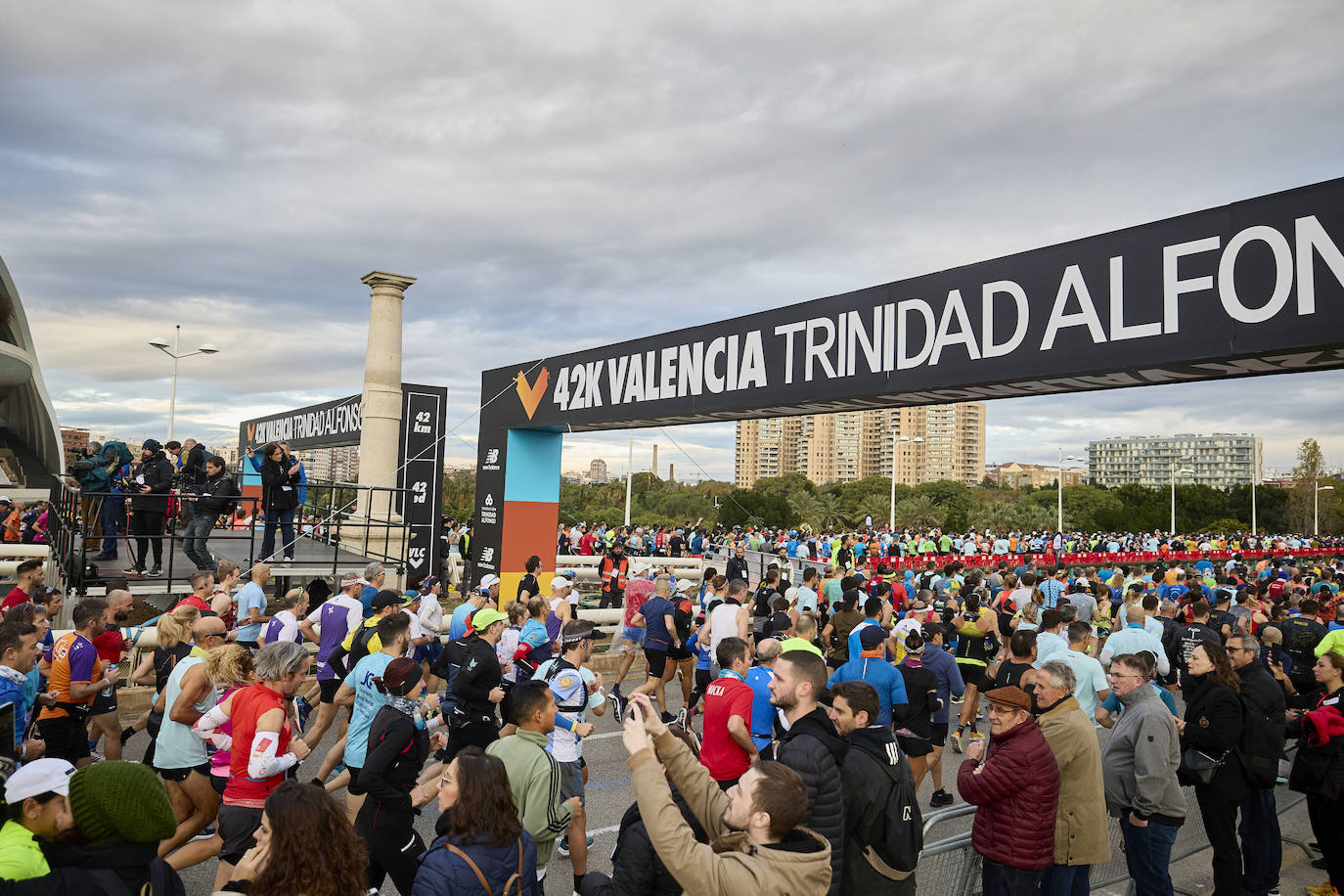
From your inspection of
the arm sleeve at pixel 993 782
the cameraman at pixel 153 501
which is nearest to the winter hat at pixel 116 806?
the arm sleeve at pixel 993 782

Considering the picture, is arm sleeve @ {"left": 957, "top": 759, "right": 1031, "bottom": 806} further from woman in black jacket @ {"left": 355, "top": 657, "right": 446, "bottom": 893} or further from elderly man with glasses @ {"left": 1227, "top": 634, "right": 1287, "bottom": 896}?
woman in black jacket @ {"left": 355, "top": 657, "right": 446, "bottom": 893}

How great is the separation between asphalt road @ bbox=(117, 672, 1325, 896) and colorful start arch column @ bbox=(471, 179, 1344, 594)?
4092mm

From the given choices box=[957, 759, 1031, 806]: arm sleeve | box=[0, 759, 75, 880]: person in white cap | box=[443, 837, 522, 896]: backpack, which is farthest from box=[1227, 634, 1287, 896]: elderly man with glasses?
box=[0, 759, 75, 880]: person in white cap

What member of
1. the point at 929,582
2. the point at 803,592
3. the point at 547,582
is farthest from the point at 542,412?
the point at 929,582

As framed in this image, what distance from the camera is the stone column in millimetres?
16844

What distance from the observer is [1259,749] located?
5004mm

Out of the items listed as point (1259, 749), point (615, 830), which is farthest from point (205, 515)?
point (1259, 749)

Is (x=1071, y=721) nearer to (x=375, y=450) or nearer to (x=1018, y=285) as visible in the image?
(x=1018, y=285)

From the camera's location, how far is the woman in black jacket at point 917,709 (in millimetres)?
6348

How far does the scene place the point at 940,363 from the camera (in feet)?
28.7

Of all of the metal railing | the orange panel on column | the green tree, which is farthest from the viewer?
the green tree

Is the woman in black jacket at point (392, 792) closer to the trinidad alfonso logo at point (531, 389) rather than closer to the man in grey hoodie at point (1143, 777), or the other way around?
the man in grey hoodie at point (1143, 777)

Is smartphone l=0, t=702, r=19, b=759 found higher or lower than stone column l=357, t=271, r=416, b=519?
lower

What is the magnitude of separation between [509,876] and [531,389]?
12600 mm
